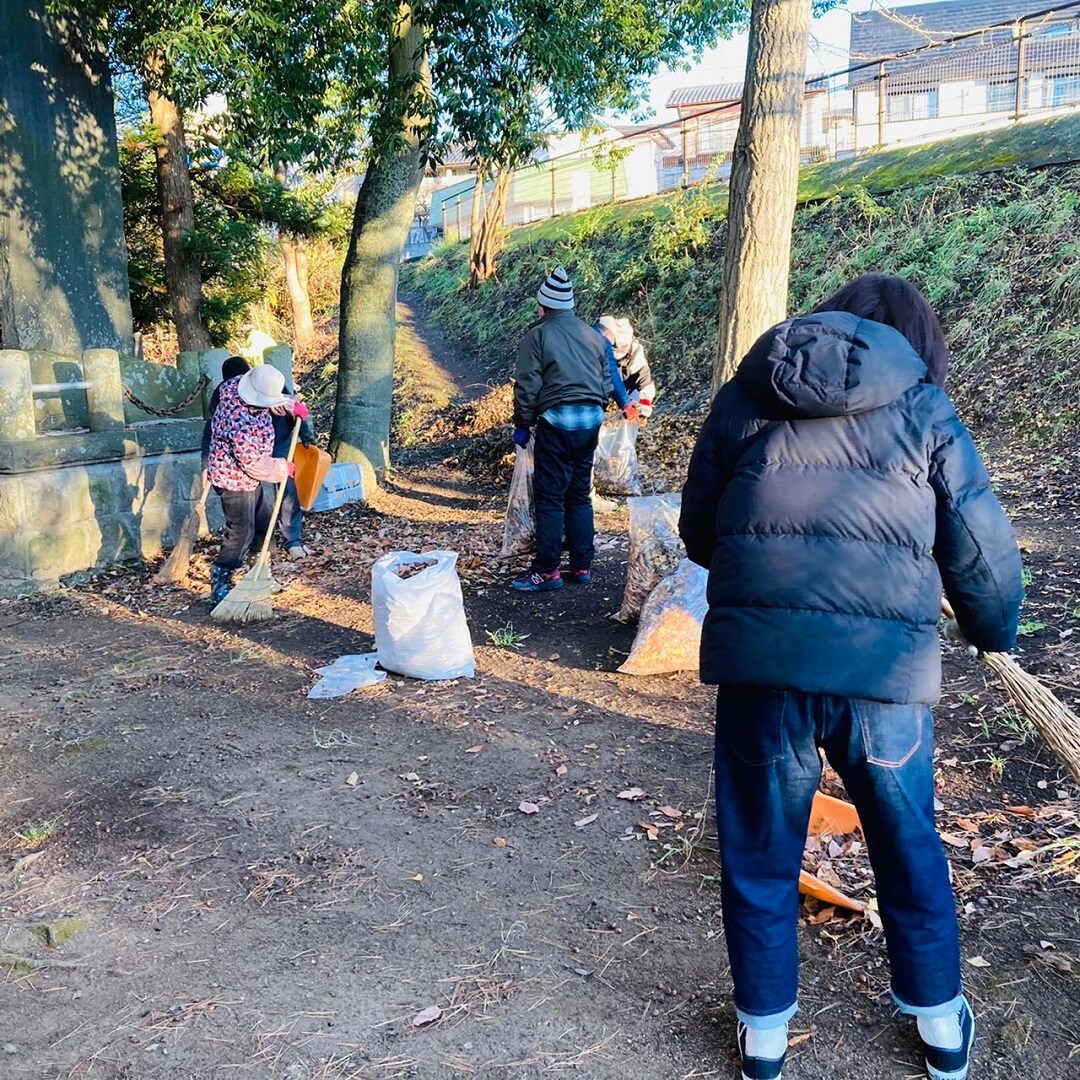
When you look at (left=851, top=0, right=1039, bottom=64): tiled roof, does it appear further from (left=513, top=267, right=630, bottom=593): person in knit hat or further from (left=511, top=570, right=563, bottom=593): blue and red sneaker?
(left=511, top=570, right=563, bottom=593): blue and red sneaker

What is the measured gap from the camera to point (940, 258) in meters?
12.1

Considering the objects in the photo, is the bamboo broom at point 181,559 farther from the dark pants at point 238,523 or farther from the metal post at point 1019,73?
the metal post at point 1019,73

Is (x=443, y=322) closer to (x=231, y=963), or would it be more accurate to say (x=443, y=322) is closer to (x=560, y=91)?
(x=560, y=91)

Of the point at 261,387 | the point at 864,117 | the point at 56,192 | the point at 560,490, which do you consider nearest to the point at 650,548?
the point at 560,490

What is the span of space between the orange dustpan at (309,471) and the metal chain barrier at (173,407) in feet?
4.83

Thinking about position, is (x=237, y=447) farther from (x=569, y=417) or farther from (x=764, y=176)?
(x=764, y=176)

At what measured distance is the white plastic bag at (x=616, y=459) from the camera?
9.27 m

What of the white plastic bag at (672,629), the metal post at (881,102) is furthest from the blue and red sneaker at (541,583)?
the metal post at (881,102)

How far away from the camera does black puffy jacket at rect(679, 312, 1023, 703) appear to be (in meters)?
2.36

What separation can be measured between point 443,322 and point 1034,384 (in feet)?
56.1

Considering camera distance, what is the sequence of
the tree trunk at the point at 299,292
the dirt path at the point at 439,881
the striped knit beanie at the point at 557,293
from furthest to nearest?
the tree trunk at the point at 299,292 → the striped knit beanie at the point at 557,293 → the dirt path at the point at 439,881

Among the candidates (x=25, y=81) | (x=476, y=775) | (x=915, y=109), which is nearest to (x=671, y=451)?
(x=476, y=775)

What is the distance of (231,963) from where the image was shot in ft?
10.5

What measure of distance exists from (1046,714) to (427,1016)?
204 centimetres
